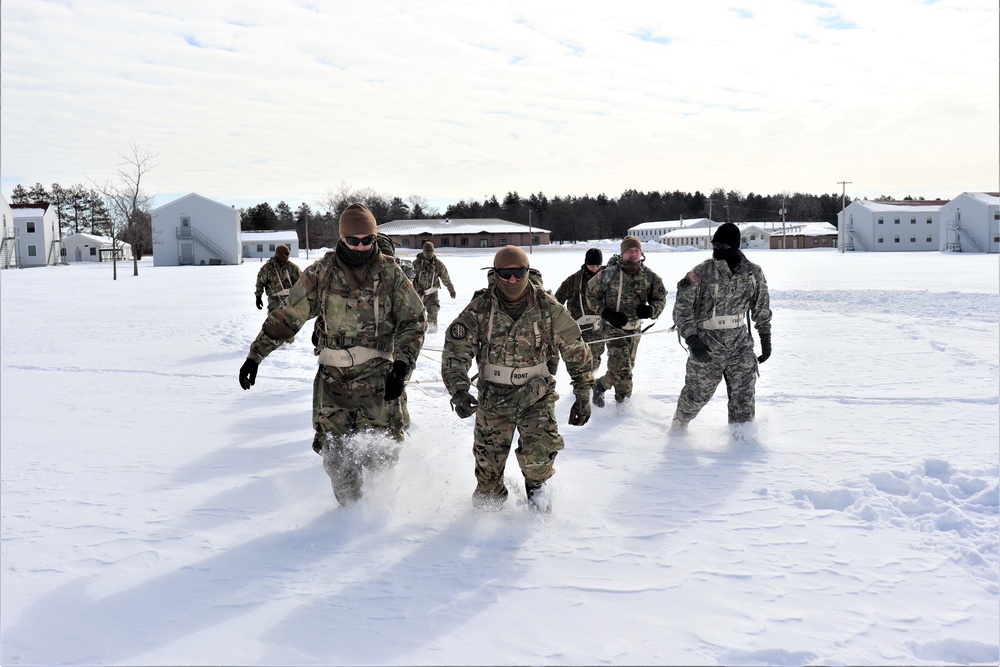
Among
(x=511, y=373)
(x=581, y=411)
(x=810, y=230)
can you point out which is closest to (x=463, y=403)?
(x=511, y=373)

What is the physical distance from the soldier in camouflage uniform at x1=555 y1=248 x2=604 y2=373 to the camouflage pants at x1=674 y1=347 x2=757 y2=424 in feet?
5.38

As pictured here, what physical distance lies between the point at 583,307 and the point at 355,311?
14.7 feet

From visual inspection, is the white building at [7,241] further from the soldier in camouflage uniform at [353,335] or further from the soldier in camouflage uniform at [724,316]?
the soldier in camouflage uniform at [724,316]

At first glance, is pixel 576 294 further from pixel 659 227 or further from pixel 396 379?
pixel 659 227

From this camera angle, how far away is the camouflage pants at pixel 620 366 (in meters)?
8.02

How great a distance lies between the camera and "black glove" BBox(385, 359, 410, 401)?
15.1 feet

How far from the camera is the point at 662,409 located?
8.12 meters

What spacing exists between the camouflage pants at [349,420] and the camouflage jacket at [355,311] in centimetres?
14

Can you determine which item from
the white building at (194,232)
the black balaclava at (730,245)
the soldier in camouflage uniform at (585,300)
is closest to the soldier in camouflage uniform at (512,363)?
the black balaclava at (730,245)

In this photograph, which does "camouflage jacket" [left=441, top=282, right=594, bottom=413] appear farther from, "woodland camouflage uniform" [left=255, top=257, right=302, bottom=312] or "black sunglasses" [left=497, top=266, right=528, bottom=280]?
"woodland camouflage uniform" [left=255, top=257, right=302, bottom=312]

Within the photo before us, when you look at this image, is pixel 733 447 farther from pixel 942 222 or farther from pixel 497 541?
pixel 942 222

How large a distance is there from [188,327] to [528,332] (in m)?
13.7

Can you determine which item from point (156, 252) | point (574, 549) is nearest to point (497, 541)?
point (574, 549)

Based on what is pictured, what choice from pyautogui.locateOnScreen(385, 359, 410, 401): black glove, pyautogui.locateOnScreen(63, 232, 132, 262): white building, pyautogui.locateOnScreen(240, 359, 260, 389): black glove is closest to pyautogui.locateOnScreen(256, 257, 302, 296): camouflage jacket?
pyautogui.locateOnScreen(240, 359, 260, 389): black glove
